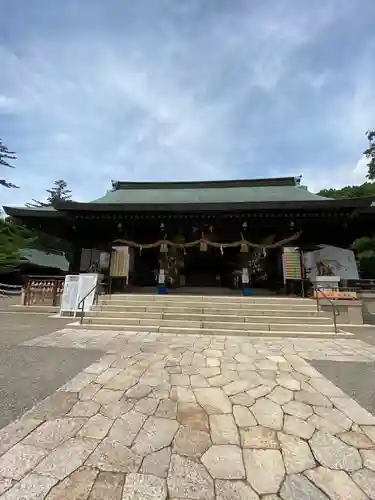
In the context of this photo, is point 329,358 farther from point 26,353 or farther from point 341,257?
point 341,257

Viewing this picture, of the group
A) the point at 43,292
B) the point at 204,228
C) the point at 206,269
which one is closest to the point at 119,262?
the point at 43,292

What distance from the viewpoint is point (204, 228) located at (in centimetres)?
1024

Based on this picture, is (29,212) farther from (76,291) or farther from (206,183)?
(206,183)

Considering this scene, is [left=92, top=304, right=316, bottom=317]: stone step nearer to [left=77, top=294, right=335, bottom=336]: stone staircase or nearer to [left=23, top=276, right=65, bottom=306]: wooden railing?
[left=77, top=294, right=335, bottom=336]: stone staircase

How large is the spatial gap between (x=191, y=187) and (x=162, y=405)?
1468 cm

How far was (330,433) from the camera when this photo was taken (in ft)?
7.29

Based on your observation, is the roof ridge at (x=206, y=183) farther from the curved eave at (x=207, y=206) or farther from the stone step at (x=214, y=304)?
the stone step at (x=214, y=304)

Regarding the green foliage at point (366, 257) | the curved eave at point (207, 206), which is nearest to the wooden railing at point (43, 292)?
the curved eave at point (207, 206)

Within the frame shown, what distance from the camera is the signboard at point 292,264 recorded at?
892 cm

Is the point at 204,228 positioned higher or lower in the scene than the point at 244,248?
higher

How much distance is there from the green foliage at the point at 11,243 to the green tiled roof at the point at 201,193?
8.88 m

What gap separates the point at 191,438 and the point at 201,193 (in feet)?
43.1

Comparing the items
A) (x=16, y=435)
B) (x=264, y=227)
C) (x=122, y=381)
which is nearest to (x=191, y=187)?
(x=264, y=227)

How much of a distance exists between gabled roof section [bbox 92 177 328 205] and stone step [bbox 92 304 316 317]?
6.37 meters
